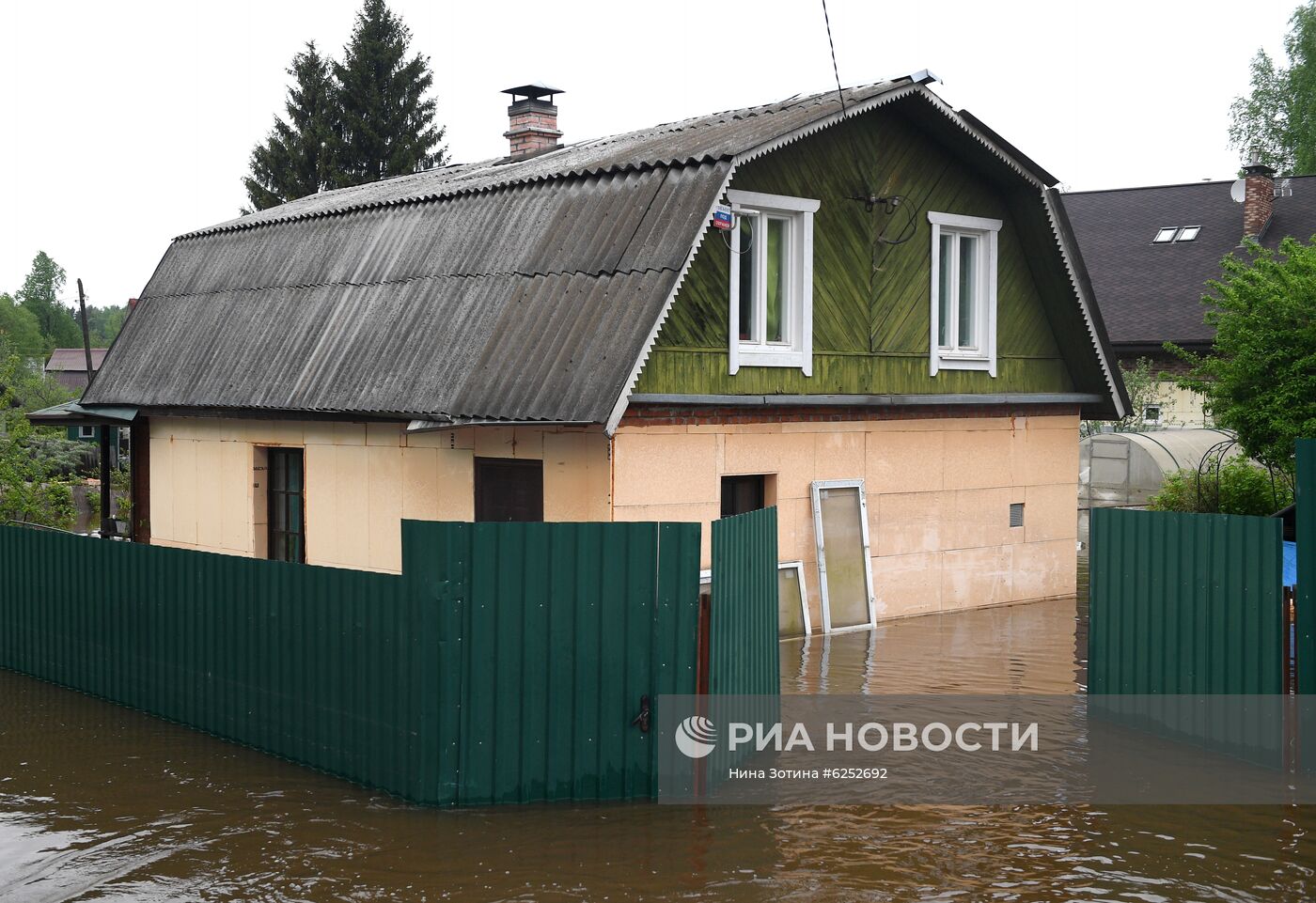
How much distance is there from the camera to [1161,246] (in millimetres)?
38062

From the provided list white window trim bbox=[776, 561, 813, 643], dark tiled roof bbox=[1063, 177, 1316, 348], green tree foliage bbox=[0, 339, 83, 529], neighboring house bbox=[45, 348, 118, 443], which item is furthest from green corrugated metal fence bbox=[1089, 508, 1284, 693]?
neighboring house bbox=[45, 348, 118, 443]

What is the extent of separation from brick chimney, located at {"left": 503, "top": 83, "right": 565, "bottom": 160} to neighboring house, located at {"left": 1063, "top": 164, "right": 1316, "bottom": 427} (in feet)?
51.2

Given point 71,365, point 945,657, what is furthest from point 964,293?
point 71,365

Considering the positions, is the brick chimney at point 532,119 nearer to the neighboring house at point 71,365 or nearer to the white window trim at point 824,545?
the white window trim at point 824,545

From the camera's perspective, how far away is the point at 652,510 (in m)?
14.1

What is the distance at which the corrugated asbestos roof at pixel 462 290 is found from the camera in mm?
13641

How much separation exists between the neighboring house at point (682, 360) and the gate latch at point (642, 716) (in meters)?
4.40

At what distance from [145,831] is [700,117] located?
12392mm

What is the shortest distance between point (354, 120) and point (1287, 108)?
3173cm

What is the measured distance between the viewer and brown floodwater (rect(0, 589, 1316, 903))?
25.1 feet

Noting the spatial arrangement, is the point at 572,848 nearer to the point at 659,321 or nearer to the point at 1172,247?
the point at 659,321

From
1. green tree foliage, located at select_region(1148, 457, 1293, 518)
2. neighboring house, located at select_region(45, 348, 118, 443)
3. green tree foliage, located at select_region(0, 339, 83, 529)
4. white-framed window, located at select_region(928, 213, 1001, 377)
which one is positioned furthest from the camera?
neighboring house, located at select_region(45, 348, 118, 443)

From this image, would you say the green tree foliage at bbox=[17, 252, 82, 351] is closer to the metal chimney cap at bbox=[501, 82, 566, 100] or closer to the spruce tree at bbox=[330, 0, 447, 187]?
the spruce tree at bbox=[330, 0, 447, 187]

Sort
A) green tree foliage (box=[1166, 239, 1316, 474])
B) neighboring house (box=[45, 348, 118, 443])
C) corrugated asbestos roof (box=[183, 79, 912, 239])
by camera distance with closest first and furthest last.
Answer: corrugated asbestos roof (box=[183, 79, 912, 239]) < green tree foliage (box=[1166, 239, 1316, 474]) < neighboring house (box=[45, 348, 118, 443])
